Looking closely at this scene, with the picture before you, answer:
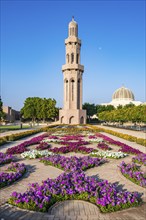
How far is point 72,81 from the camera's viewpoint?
6012 centimetres

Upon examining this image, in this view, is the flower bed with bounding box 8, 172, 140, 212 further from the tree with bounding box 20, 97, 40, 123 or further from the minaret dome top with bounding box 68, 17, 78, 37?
the tree with bounding box 20, 97, 40, 123

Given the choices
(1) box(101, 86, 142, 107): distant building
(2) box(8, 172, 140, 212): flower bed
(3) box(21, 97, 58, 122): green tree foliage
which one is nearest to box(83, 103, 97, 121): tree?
(3) box(21, 97, 58, 122): green tree foliage

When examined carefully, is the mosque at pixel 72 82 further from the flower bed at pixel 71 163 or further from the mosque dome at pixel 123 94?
the mosque dome at pixel 123 94

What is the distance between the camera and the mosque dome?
384ft

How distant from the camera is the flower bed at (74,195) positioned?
4.62 metres

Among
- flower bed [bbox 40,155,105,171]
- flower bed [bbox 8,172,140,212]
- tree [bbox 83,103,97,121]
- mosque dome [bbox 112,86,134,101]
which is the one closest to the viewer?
flower bed [bbox 8,172,140,212]

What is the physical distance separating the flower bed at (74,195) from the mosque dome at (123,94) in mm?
113902

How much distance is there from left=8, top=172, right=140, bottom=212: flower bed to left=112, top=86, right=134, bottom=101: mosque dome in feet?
374

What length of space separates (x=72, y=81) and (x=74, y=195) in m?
55.9

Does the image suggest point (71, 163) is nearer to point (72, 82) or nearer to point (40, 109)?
point (72, 82)

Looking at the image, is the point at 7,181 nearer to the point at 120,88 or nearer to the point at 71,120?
the point at 71,120

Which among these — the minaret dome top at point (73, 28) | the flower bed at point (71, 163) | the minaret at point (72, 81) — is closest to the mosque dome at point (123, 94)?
the minaret at point (72, 81)

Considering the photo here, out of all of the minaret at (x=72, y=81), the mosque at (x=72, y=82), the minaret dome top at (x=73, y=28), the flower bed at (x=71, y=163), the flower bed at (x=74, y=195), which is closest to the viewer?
the flower bed at (x=74, y=195)

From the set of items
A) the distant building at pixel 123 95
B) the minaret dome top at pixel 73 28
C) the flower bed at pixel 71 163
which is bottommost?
the flower bed at pixel 71 163
